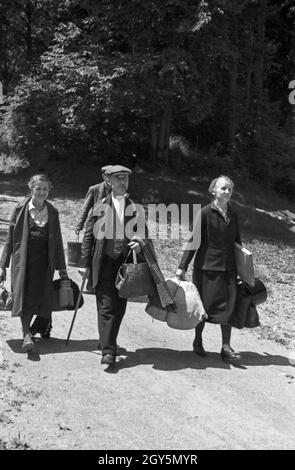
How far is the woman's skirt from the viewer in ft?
20.7

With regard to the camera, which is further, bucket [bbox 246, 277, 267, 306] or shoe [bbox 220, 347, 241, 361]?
bucket [bbox 246, 277, 267, 306]

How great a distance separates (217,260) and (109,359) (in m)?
1.53

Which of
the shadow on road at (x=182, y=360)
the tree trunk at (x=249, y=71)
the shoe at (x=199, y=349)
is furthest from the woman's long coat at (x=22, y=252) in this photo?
the tree trunk at (x=249, y=71)

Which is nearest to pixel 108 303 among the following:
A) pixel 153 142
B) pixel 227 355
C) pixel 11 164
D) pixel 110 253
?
pixel 110 253

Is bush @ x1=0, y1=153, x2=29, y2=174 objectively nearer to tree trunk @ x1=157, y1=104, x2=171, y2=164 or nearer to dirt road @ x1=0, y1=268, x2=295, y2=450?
tree trunk @ x1=157, y1=104, x2=171, y2=164

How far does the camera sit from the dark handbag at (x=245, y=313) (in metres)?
6.41

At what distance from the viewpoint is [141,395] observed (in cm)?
525

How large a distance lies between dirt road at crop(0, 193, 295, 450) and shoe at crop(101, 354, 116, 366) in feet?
0.23

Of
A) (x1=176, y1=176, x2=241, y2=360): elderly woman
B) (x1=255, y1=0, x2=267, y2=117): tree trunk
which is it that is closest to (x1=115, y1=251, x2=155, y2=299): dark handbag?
(x1=176, y1=176, x2=241, y2=360): elderly woman

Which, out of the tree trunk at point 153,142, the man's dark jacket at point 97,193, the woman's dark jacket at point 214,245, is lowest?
the woman's dark jacket at point 214,245

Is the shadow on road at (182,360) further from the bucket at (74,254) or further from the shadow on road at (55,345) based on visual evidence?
the bucket at (74,254)

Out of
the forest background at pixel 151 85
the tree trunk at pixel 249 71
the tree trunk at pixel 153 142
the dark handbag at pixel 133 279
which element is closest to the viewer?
the dark handbag at pixel 133 279

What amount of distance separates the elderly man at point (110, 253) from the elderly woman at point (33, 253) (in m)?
0.40

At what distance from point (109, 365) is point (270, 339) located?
2.95 m
